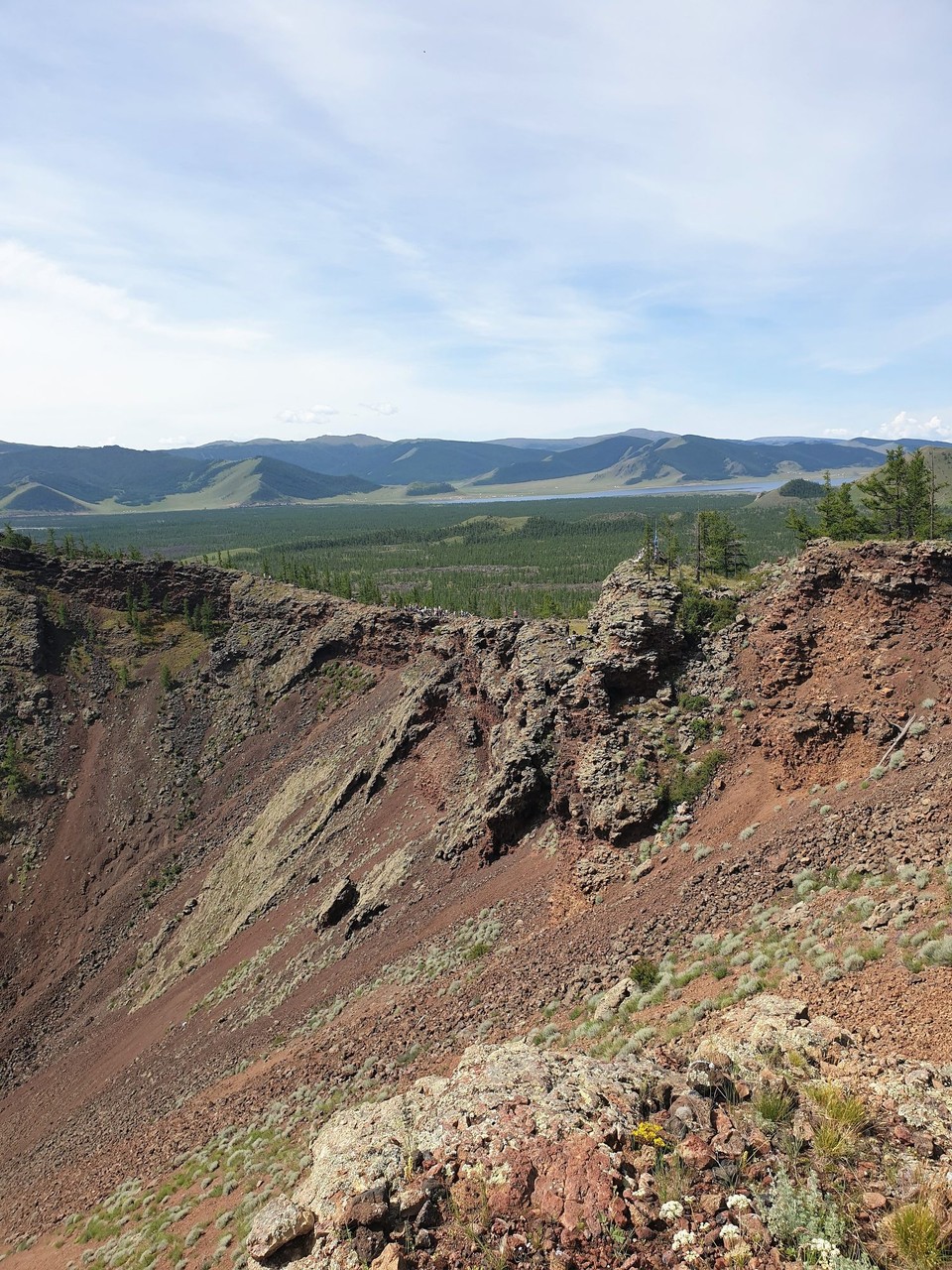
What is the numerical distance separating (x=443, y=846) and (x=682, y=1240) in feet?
107

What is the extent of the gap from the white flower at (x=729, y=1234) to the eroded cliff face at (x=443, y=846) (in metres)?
5.18

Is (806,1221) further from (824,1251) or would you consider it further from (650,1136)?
(650,1136)

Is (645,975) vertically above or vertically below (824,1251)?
below

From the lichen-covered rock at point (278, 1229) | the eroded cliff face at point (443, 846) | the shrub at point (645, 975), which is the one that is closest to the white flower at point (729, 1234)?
the eroded cliff face at point (443, 846)

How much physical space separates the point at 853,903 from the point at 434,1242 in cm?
1290

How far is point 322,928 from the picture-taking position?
42344 mm

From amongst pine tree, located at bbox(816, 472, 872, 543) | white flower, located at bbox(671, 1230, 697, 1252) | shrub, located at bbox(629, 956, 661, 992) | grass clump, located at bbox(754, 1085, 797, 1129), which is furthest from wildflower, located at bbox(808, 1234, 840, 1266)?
pine tree, located at bbox(816, 472, 872, 543)

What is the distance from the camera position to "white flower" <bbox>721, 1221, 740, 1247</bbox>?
9309 mm

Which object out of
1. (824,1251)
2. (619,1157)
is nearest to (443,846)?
(619,1157)

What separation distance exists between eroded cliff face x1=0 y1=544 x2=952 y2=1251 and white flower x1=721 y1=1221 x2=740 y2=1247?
5177 mm

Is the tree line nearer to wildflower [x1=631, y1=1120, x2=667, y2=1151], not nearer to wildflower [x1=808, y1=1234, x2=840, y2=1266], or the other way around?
wildflower [x1=631, y1=1120, x2=667, y2=1151]

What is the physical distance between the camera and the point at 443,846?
41.4m

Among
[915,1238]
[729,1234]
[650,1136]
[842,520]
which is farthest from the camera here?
[842,520]

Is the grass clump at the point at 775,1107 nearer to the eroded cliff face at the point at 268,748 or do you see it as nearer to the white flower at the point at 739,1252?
the white flower at the point at 739,1252
